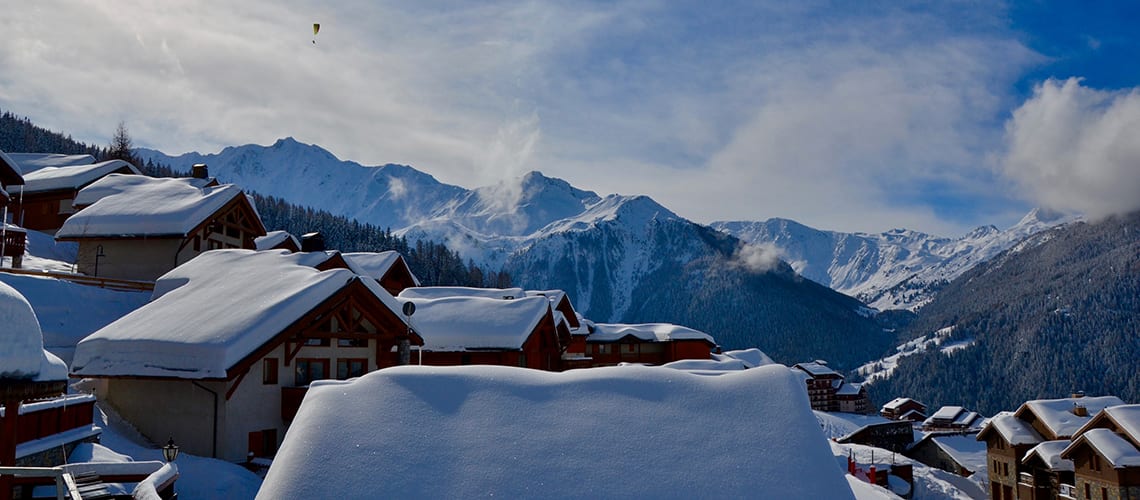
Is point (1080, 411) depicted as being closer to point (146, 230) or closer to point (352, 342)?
point (352, 342)

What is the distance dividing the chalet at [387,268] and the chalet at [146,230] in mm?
7339

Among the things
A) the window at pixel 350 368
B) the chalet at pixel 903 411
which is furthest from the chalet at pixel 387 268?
the chalet at pixel 903 411

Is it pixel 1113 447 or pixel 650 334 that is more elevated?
pixel 650 334

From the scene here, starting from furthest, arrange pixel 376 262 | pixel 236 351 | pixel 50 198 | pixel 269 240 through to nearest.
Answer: pixel 50 198 < pixel 269 240 < pixel 376 262 < pixel 236 351

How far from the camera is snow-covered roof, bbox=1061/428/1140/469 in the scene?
35.9 metres

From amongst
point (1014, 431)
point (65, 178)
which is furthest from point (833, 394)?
point (65, 178)

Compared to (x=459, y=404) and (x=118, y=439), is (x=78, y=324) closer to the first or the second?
(x=118, y=439)

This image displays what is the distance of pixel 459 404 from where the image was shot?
8.54m

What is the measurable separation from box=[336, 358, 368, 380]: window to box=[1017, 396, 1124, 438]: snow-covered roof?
138 ft

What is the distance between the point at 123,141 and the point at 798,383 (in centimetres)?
11878

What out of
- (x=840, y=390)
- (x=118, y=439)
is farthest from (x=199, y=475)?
(x=840, y=390)

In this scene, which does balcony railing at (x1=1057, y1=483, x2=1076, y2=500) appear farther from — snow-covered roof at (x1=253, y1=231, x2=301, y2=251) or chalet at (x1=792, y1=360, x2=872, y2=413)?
chalet at (x1=792, y1=360, x2=872, y2=413)

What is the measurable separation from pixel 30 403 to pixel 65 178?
40.1 m

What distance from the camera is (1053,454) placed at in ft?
138
